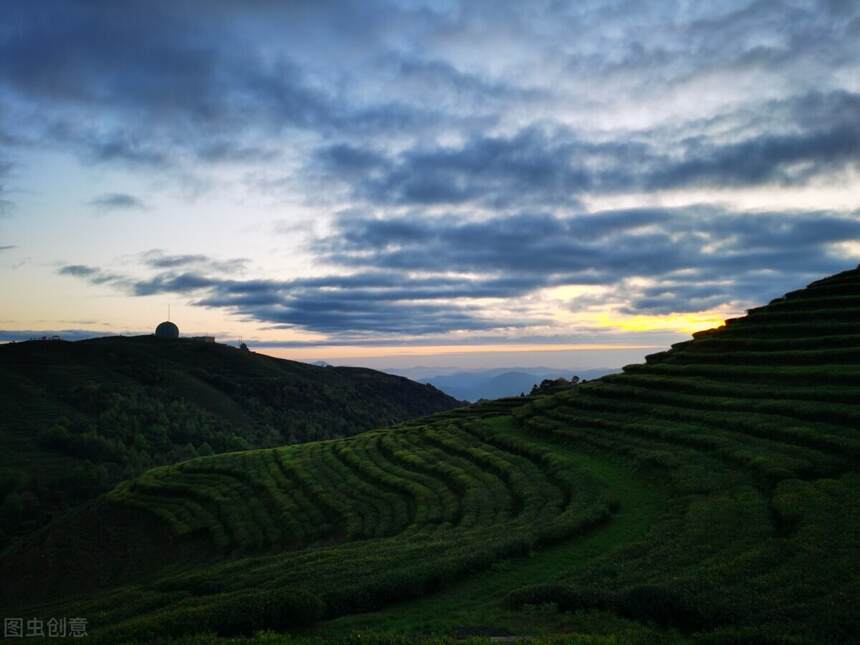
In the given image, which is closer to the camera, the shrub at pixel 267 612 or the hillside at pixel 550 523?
the hillside at pixel 550 523

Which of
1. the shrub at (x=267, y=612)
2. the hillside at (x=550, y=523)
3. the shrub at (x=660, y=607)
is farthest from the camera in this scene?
the shrub at (x=267, y=612)

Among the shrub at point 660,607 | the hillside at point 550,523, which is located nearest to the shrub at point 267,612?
the hillside at point 550,523

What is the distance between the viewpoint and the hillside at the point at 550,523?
15.5m

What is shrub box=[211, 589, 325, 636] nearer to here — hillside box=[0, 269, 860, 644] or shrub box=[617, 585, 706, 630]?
hillside box=[0, 269, 860, 644]

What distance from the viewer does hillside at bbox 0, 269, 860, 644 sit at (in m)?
15.5

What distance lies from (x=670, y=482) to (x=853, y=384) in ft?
62.3

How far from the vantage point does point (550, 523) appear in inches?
1081

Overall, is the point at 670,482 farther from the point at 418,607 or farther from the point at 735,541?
the point at 418,607

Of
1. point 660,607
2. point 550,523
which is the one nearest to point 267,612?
point 660,607

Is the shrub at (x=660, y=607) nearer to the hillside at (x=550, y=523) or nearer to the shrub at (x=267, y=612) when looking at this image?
the hillside at (x=550, y=523)

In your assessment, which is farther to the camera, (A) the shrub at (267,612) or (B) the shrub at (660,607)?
(A) the shrub at (267,612)

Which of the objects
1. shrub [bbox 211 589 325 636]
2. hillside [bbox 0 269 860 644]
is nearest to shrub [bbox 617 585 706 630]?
hillside [bbox 0 269 860 644]

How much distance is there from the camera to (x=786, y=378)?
152 feet

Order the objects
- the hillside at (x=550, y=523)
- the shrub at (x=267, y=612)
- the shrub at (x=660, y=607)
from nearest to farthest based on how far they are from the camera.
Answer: the shrub at (x=660, y=607), the hillside at (x=550, y=523), the shrub at (x=267, y=612)
